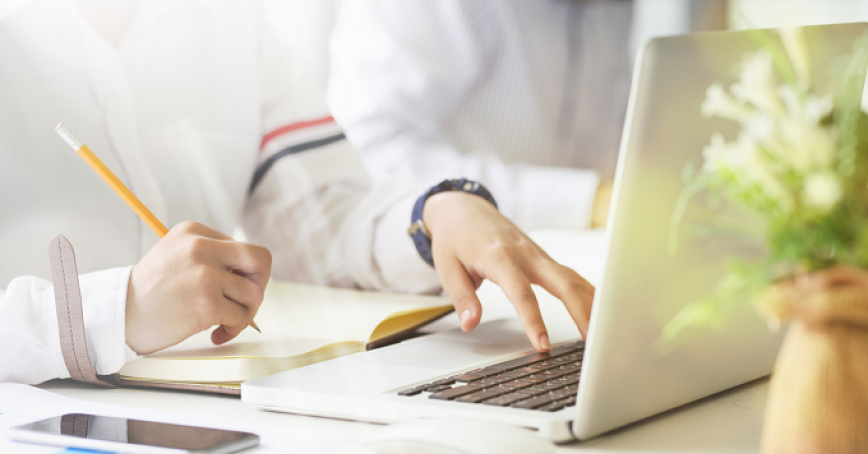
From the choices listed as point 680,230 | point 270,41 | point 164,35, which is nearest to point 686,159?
point 680,230

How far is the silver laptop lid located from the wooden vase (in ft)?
0.17

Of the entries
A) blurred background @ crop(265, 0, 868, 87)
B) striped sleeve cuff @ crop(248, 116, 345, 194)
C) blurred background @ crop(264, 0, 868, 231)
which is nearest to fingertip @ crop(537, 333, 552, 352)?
striped sleeve cuff @ crop(248, 116, 345, 194)

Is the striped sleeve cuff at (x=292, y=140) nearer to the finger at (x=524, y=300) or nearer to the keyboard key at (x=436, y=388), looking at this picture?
the finger at (x=524, y=300)

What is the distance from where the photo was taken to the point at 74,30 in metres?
0.57

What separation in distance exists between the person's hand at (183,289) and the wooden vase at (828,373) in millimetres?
318

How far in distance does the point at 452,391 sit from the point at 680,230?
5.1 inches

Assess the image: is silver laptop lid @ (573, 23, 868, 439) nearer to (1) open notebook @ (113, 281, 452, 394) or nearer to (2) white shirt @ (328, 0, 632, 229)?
(1) open notebook @ (113, 281, 452, 394)

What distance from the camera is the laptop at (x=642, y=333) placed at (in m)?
0.28

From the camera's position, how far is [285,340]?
48 cm

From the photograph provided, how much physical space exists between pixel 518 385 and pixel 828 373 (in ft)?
0.57

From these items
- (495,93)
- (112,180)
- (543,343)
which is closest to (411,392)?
(543,343)

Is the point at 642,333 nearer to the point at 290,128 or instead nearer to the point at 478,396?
the point at 478,396

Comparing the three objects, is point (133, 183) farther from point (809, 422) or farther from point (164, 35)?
point (809, 422)

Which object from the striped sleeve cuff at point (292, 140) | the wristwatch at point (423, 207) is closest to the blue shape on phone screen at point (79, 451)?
the wristwatch at point (423, 207)
